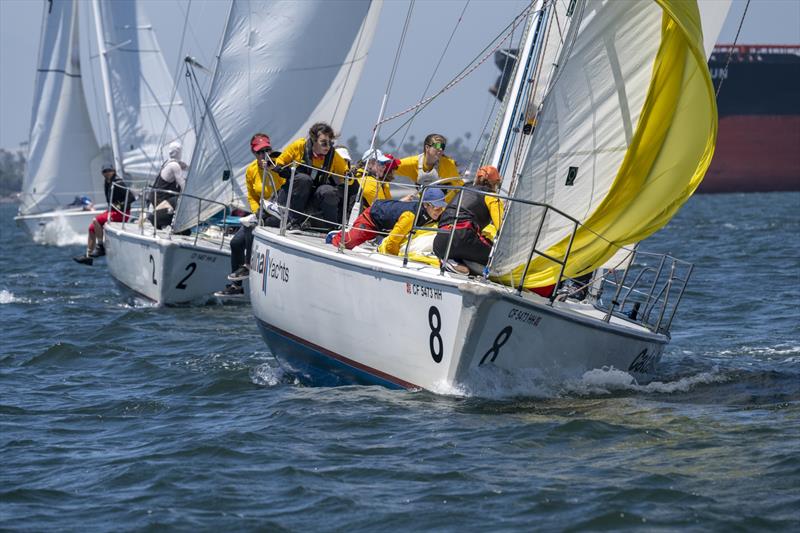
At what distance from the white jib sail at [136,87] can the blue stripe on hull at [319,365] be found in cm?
1802

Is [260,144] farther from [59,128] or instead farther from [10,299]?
[59,128]

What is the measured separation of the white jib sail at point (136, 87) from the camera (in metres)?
26.5

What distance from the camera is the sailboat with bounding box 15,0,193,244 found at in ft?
86.9

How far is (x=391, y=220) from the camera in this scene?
8227 millimetres

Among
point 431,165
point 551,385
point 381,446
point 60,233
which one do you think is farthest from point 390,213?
point 60,233

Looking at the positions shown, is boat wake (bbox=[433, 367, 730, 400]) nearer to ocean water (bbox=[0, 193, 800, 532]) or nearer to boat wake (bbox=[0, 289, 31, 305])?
ocean water (bbox=[0, 193, 800, 532])

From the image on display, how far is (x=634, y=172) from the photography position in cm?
731

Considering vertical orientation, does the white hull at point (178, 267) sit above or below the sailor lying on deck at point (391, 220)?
below

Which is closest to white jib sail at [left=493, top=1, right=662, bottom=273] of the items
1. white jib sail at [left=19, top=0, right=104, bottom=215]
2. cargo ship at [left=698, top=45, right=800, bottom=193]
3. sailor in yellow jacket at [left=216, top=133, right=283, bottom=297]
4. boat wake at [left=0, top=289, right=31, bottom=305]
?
sailor in yellow jacket at [left=216, top=133, right=283, bottom=297]

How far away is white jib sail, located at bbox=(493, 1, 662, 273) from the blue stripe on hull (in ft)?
3.43

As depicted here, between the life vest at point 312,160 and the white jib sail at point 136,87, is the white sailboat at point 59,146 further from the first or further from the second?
the life vest at point 312,160

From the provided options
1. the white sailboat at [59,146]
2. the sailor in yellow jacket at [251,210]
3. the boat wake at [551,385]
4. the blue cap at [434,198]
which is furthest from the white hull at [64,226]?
the boat wake at [551,385]

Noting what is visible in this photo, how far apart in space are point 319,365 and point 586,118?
2.33 m

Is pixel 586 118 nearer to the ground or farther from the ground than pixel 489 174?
farther from the ground
